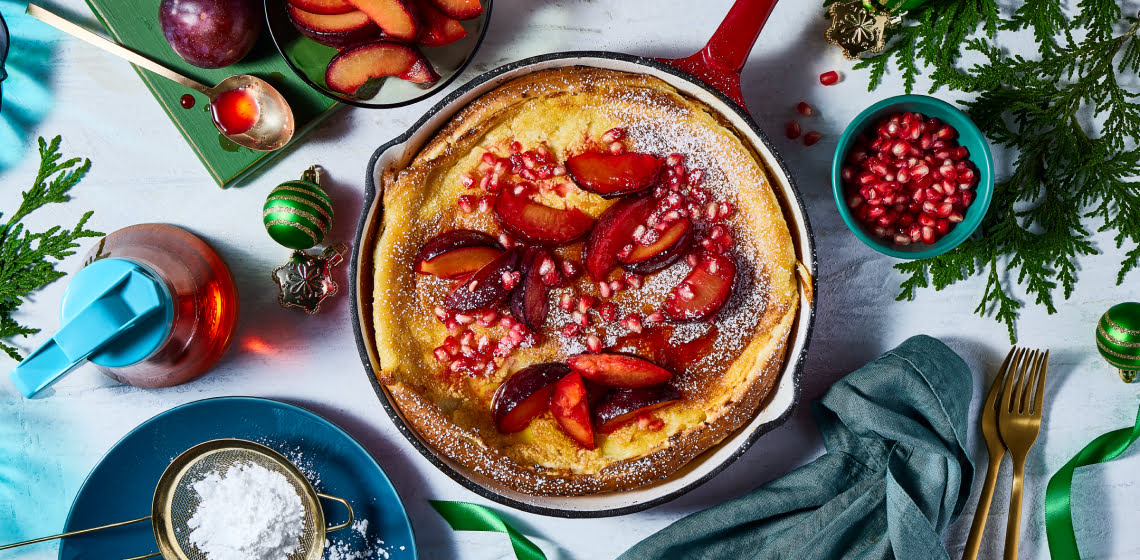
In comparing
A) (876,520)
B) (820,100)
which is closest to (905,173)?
(820,100)

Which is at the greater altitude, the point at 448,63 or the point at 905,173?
the point at 448,63

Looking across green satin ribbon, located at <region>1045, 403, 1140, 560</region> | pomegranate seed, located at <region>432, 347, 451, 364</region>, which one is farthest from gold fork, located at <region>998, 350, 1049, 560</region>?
pomegranate seed, located at <region>432, 347, 451, 364</region>

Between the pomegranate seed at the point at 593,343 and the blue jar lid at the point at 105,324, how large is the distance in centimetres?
131

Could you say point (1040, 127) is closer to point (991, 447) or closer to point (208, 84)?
point (991, 447)

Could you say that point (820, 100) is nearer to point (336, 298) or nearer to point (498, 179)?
point (498, 179)

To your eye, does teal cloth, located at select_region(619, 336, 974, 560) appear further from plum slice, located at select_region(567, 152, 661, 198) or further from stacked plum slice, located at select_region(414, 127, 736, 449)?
plum slice, located at select_region(567, 152, 661, 198)

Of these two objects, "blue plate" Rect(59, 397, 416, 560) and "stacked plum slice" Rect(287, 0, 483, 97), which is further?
"blue plate" Rect(59, 397, 416, 560)

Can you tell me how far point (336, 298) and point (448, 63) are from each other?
0.94 metres

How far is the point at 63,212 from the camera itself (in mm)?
2709

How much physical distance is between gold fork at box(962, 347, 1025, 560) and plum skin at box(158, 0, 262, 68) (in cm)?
294

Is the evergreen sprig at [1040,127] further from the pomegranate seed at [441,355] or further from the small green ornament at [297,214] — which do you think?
the small green ornament at [297,214]

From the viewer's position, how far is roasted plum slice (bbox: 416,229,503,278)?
7.43 feet

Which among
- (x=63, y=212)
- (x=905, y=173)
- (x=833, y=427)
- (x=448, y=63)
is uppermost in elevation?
(x=63, y=212)

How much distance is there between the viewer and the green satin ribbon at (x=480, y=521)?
269 centimetres
